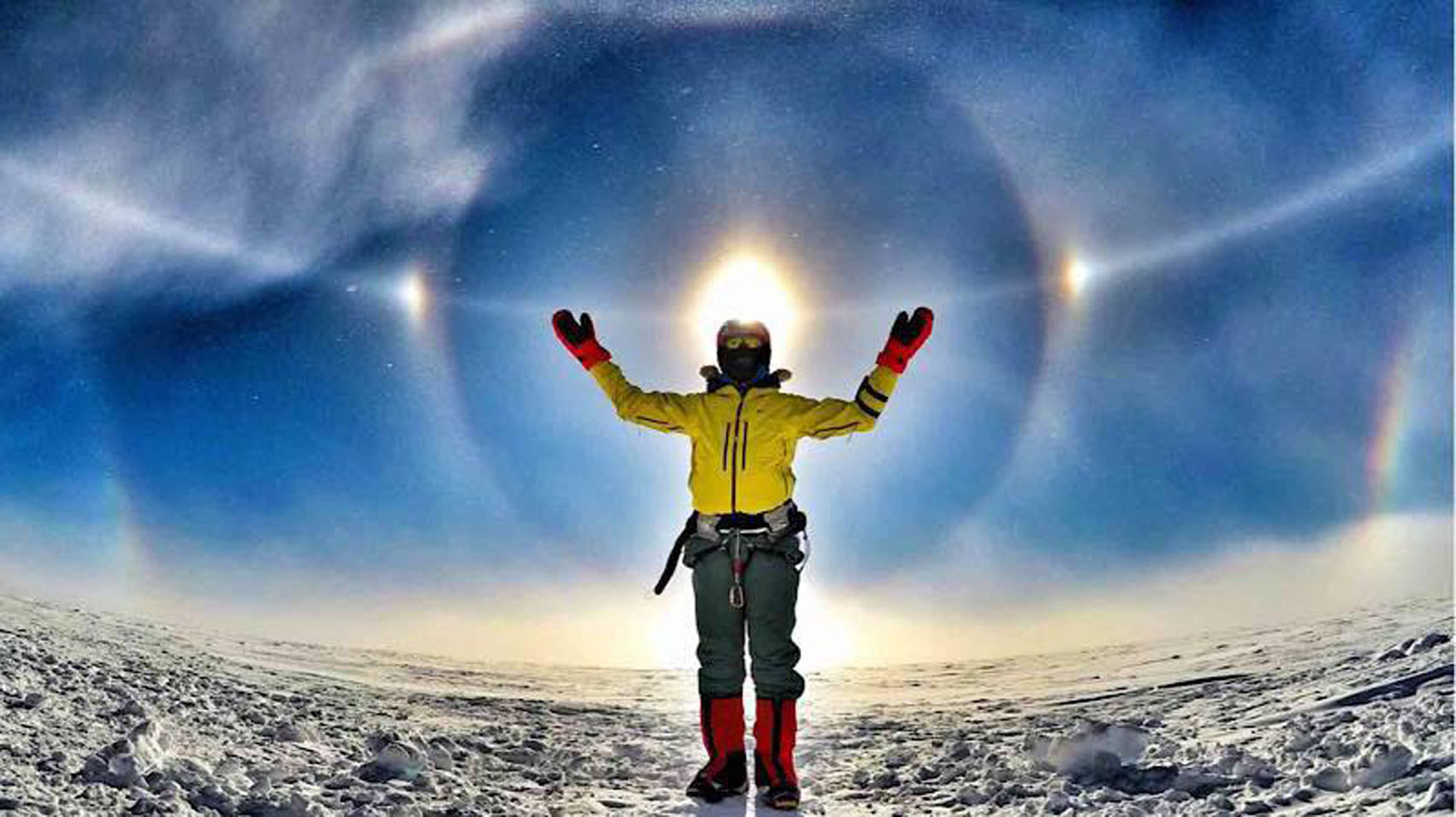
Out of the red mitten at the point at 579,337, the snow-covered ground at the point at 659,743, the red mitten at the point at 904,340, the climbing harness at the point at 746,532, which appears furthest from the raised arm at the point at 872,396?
the snow-covered ground at the point at 659,743

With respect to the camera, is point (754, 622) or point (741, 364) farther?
point (741, 364)

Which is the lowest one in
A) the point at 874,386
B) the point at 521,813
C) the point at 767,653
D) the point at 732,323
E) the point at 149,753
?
the point at 521,813

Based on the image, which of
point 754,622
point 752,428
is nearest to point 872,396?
point 752,428

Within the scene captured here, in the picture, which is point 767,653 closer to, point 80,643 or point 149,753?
point 149,753

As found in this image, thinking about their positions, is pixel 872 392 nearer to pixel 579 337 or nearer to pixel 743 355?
pixel 743 355

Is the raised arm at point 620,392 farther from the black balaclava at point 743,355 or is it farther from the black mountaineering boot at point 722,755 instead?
the black mountaineering boot at point 722,755

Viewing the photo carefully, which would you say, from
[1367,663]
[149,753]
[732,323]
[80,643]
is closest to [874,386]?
[732,323]

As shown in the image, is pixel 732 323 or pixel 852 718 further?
pixel 852 718

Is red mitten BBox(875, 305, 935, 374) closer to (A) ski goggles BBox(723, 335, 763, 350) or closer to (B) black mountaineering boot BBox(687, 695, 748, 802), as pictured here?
(A) ski goggles BBox(723, 335, 763, 350)
